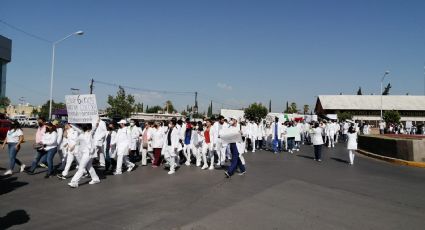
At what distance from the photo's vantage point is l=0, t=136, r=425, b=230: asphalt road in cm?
586

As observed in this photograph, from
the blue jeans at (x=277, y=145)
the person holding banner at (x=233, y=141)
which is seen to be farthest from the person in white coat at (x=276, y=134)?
the person holding banner at (x=233, y=141)

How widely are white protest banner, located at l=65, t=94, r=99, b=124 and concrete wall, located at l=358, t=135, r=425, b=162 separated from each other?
1251cm

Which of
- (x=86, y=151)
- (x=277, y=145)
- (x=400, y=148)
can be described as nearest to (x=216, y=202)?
(x=86, y=151)

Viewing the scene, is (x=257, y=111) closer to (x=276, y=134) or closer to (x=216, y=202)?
(x=276, y=134)

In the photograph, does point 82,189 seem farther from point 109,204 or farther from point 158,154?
point 158,154

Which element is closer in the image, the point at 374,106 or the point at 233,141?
the point at 233,141

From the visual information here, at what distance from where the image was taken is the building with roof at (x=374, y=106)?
66062 millimetres

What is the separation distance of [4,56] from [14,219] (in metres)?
31.9

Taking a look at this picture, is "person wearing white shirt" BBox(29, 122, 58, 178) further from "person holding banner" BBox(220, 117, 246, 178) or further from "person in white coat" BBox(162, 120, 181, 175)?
"person holding banner" BBox(220, 117, 246, 178)

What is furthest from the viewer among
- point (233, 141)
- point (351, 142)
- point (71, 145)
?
point (351, 142)

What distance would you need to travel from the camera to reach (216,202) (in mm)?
7215

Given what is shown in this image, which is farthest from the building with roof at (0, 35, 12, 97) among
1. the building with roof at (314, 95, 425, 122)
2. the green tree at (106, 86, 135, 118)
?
the building with roof at (314, 95, 425, 122)

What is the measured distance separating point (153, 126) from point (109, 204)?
21.3 ft

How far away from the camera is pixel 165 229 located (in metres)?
5.45
